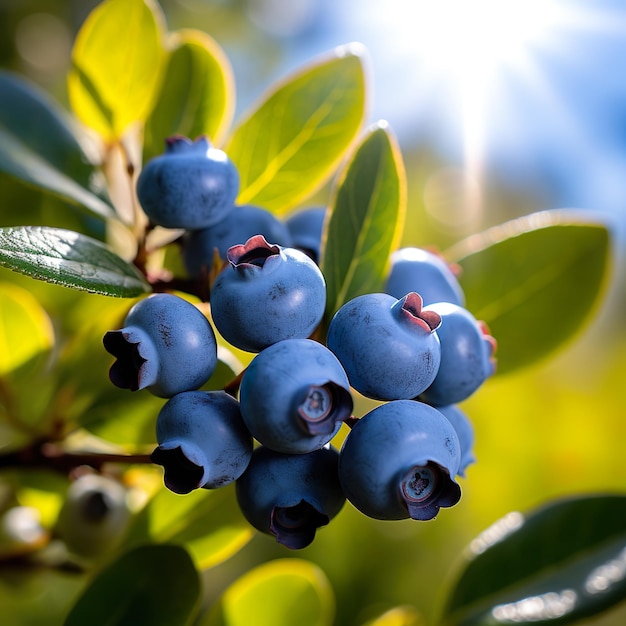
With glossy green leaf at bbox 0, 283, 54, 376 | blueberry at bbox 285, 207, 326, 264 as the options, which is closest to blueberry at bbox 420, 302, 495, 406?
blueberry at bbox 285, 207, 326, 264

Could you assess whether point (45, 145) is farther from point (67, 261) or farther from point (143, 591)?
point (143, 591)

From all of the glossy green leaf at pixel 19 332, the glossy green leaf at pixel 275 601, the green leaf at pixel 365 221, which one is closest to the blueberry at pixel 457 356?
the green leaf at pixel 365 221

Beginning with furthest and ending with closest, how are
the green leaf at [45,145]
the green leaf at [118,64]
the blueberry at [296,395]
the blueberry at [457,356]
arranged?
the green leaf at [118,64] < the green leaf at [45,145] < the blueberry at [457,356] < the blueberry at [296,395]

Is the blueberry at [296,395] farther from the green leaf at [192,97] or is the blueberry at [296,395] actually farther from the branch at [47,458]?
the green leaf at [192,97]

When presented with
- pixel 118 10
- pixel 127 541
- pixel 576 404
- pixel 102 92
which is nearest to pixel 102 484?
pixel 127 541

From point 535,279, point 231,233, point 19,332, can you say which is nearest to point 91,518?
point 19,332

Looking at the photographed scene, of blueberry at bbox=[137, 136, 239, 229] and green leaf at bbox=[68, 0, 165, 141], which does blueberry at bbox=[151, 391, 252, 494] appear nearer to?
blueberry at bbox=[137, 136, 239, 229]
